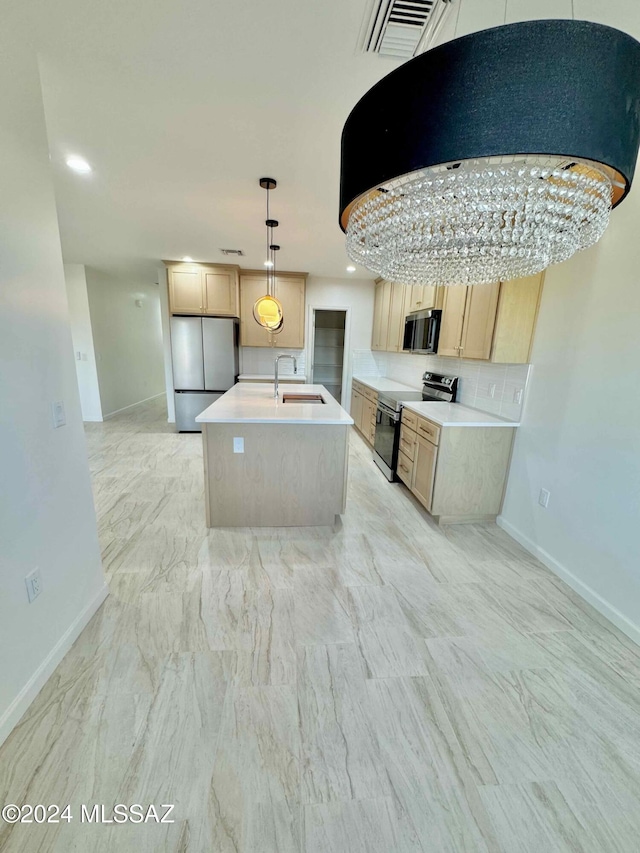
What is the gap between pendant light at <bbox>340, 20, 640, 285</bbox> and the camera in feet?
1.90

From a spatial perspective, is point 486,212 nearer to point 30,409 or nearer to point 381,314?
point 30,409

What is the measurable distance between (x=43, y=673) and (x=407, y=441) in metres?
2.95

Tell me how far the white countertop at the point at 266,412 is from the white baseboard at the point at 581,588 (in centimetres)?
165

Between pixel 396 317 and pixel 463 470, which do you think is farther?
pixel 396 317

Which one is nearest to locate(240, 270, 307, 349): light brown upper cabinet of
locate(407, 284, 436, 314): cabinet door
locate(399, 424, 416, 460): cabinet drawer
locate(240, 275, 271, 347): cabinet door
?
locate(240, 275, 271, 347): cabinet door

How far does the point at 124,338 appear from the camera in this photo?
6609 mm

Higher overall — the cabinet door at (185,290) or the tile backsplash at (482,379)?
the cabinet door at (185,290)

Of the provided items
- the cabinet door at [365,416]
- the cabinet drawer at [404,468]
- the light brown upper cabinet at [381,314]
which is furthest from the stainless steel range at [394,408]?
the light brown upper cabinet at [381,314]

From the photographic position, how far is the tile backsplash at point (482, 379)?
106 inches

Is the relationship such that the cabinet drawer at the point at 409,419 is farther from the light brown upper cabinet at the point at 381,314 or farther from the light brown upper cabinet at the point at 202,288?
the light brown upper cabinet at the point at 202,288

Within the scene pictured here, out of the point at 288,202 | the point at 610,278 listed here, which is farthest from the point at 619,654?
the point at 288,202

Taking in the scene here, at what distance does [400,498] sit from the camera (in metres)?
3.32

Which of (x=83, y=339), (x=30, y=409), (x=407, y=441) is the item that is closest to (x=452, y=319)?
(x=407, y=441)

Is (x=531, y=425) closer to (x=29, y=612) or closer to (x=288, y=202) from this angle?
(x=288, y=202)
